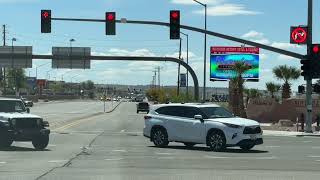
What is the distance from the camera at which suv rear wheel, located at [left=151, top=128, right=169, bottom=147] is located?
86.6 ft

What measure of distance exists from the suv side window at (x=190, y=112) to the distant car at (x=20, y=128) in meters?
5.29

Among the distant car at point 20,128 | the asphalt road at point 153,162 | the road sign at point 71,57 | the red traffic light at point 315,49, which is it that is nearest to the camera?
the asphalt road at point 153,162

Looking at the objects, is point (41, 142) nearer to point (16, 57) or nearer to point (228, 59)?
point (16, 57)

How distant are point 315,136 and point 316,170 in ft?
67.7

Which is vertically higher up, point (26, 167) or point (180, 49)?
point (180, 49)

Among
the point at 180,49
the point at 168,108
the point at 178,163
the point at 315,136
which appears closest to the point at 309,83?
the point at 315,136

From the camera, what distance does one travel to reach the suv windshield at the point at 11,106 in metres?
25.1

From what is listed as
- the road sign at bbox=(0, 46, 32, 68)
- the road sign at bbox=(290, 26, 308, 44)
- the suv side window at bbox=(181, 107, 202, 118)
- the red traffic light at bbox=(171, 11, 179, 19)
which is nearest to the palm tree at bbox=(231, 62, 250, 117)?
the road sign at bbox=(290, 26, 308, 44)

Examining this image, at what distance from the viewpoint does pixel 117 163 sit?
18.8m

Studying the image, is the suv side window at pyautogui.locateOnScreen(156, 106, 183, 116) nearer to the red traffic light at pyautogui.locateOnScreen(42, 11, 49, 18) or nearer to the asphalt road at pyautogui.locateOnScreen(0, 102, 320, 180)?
the asphalt road at pyautogui.locateOnScreen(0, 102, 320, 180)

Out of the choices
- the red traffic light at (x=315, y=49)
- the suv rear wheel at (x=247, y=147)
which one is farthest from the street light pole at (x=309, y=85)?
the suv rear wheel at (x=247, y=147)

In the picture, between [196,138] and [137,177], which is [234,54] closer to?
[196,138]

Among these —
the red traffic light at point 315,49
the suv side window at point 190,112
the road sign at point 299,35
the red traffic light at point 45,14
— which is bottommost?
the suv side window at point 190,112

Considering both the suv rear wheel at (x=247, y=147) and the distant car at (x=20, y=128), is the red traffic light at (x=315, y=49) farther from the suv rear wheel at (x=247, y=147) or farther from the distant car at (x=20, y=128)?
the distant car at (x=20, y=128)
